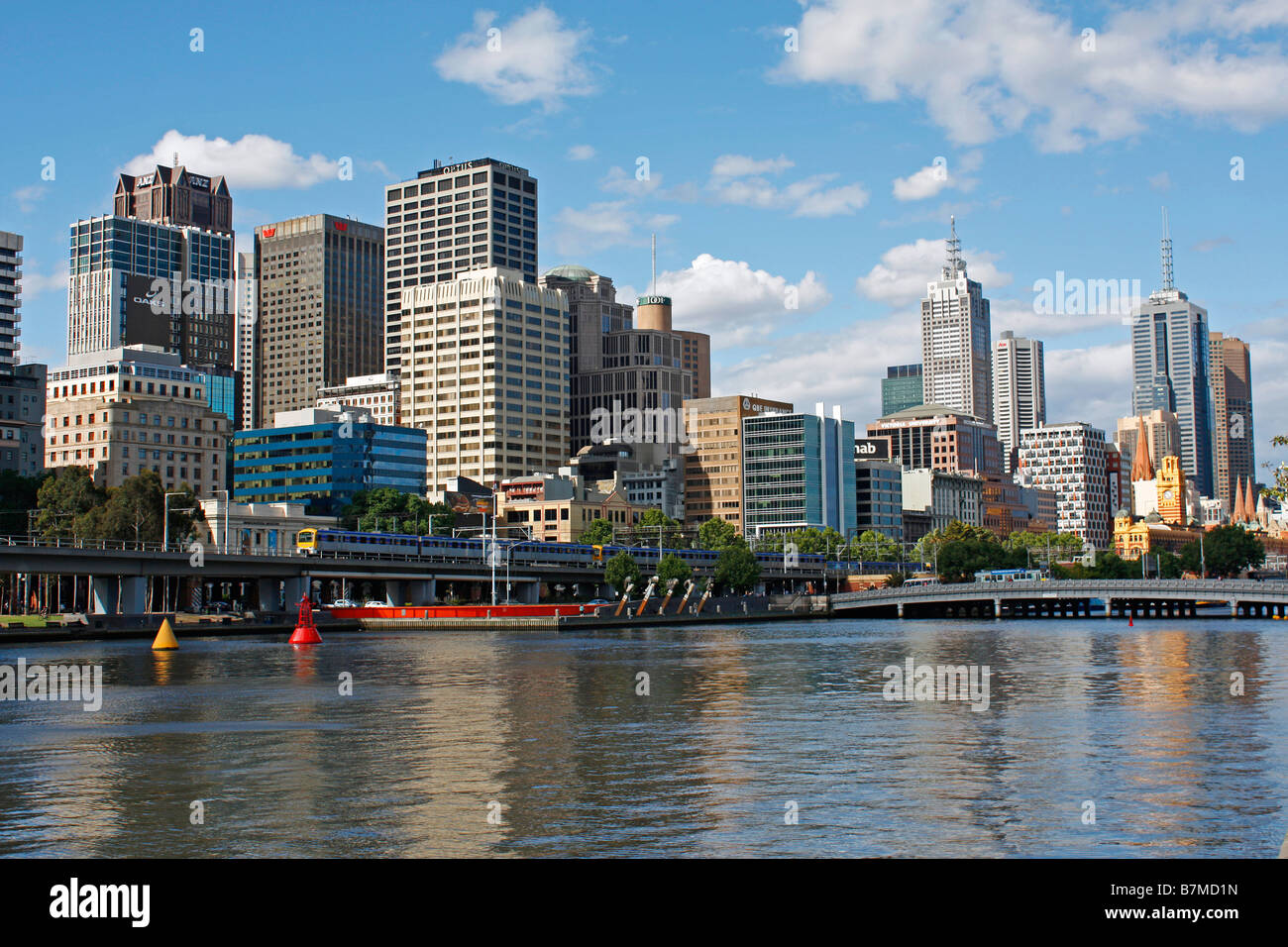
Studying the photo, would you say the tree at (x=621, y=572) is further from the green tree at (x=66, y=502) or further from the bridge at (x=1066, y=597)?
the green tree at (x=66, y=502)

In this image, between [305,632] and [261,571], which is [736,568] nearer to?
[261,571]

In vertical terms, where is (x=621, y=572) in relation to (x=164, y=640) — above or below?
above

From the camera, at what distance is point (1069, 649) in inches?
3617

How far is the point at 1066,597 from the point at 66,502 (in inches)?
4296

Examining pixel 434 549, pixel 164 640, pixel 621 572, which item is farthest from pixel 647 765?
pixel 434 549

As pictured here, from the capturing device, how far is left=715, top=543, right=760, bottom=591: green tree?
192m

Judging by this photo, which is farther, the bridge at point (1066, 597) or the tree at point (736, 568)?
the tree at point (736, 568)

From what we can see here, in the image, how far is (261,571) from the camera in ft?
457

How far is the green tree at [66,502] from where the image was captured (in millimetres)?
140500

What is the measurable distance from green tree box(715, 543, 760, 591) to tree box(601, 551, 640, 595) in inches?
712

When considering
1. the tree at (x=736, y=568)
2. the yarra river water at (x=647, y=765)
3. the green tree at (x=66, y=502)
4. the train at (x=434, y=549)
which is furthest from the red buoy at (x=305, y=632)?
Result: the tree at (x=736, y=568)

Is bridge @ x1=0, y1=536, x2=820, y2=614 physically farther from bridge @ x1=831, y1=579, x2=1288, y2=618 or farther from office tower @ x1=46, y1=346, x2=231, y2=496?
bridge @ x1=831, y1=579, x2=1288, y2=618

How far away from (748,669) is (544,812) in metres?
45.9

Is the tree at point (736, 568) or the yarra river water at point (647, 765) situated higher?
the tree at point (736, 568)
